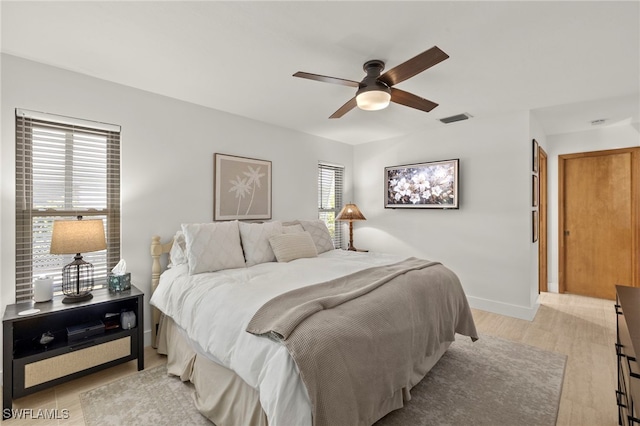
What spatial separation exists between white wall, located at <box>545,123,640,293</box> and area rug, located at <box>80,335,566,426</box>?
264 cm

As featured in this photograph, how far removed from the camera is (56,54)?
223cm

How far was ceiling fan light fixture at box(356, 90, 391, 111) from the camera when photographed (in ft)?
7.37

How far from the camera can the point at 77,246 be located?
213 cm

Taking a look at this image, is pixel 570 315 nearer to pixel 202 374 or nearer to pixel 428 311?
pixel 428 311

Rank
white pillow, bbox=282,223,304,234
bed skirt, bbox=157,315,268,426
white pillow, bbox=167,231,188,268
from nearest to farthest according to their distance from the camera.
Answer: bed skirt, bbox=157,315,268,426 < white pillow, bbox=167,231,188,268 < white pillow, bbox=282,223,304,234

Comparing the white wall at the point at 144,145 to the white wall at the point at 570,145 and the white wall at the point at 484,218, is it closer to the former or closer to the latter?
the white wall at the point at 484,218

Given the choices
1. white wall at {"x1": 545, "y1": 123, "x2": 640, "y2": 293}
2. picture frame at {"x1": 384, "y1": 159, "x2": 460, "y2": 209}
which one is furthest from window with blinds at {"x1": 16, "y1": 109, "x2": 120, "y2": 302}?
white wall at {"x1": 545, "y1": 123, "x2": 640, "y2": 293}

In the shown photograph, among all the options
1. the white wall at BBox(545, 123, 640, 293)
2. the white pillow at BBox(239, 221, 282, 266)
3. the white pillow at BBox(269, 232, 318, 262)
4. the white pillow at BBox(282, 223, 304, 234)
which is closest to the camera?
the white pillow at BBox(239, 221, 282, 266)

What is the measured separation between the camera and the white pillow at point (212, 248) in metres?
2.53

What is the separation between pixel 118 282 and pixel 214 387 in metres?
1.32

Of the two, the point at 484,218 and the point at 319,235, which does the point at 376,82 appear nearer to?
the point at 319,235

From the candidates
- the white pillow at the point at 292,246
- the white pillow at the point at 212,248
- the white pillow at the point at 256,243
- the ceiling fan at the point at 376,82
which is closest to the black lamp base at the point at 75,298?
the white pillow at the point at 212,248

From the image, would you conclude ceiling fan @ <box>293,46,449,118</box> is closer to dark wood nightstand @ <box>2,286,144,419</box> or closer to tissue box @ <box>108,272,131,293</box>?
tissue box @ <box>108,272,131,293</box>

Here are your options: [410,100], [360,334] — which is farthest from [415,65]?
[360,334]
